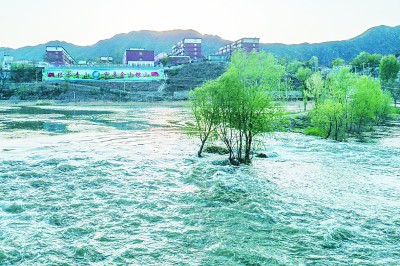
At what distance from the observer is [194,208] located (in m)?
17.0

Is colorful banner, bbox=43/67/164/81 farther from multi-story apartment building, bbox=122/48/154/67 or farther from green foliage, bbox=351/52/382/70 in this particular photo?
green foliage, bbox=351/52/382/70

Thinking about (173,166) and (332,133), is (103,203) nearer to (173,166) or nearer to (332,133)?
(173,166)

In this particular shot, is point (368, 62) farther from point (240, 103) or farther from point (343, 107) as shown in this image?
point (240, 103)

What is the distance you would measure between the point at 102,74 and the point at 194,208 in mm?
134719

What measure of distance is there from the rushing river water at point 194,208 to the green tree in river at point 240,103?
9.37 ft

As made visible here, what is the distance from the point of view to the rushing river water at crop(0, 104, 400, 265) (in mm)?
12352

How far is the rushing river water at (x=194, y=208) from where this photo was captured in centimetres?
1235

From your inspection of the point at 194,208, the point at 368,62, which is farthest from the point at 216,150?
the point at 368,62

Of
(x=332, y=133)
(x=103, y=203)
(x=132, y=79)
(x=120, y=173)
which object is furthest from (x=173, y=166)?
(x=132, y=79)

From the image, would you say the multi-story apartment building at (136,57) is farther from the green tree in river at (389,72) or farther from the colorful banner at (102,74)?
the green tree in river at (389,72)

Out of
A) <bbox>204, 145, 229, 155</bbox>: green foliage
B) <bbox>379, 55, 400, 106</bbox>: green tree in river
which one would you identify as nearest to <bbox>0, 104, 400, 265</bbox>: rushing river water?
<bbox>204, 145, 229, 155</bbox>: green foliage

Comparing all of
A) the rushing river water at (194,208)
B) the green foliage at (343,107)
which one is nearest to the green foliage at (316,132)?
the green foliage at (343,107)

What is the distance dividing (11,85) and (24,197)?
435 feet

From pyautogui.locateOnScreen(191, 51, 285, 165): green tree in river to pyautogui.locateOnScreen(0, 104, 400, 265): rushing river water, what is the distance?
112 inches
